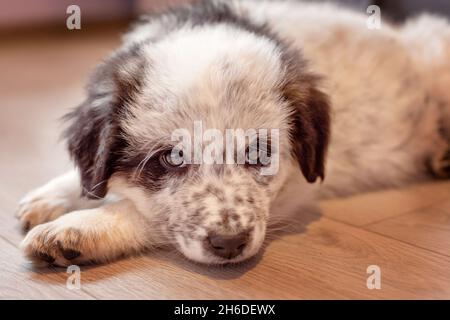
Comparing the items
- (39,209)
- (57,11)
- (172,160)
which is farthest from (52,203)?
(57,11)

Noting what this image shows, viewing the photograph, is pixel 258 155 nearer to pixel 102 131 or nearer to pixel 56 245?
pixel 102 131

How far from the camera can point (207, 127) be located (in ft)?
6.25

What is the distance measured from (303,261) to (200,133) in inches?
19.8

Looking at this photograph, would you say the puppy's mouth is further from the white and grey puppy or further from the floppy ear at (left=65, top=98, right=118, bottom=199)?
the floppy ear at (left=65, top=98, right=118, bottom=199)

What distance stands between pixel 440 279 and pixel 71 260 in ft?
3.51

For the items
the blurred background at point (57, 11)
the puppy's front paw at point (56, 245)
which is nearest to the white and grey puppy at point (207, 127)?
the puppy's front paw at point (56, 245)

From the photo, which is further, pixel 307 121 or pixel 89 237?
pixel 307 121

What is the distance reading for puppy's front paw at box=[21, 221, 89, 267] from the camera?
1.88m

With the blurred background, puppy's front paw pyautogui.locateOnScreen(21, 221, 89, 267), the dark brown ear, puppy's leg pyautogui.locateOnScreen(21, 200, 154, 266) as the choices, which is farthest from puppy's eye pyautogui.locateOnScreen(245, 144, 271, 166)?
the blurred background

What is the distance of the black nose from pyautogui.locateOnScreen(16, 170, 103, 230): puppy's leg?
57cm

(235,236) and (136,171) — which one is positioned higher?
(136,171)
